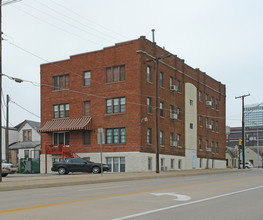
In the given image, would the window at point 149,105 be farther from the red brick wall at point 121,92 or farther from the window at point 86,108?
the window at point 86,108

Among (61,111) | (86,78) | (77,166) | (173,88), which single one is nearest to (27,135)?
(61,111)

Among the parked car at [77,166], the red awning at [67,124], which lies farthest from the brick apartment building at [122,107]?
the parked car at [77,166]

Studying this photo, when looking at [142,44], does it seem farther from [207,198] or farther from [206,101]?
[207,198]

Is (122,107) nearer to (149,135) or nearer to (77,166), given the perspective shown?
(149,135)

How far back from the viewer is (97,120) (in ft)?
133

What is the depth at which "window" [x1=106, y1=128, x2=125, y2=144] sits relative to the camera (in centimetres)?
3891

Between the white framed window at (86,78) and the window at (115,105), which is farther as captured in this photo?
the white framed window at (86,78)

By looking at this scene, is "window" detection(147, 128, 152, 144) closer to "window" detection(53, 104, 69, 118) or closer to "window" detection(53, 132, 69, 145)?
"window" detection(53, 132, 69, 145)

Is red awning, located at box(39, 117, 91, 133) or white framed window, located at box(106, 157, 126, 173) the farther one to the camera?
red awning, located at box(39, 117, 91, 133)

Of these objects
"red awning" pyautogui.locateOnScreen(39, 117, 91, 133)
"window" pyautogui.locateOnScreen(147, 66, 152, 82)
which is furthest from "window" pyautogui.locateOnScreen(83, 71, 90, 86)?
"window" pyautogui.locateOnScreen(147, 66, 152, 82)

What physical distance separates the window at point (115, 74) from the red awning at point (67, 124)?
15.1 ft

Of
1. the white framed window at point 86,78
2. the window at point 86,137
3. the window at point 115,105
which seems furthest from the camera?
the white framed window at point 86,78

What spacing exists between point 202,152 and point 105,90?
59.8 ft

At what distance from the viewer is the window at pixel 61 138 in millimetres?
42500
